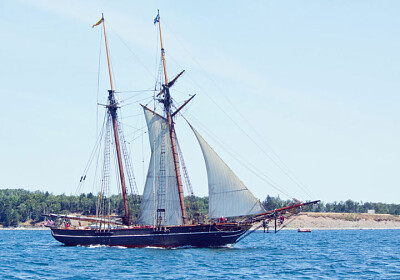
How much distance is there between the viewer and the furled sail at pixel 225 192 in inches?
2395

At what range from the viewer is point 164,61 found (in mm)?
71188

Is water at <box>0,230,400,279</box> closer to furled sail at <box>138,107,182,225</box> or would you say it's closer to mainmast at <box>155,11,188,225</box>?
furled sail at <box>138,107,182,225</box>

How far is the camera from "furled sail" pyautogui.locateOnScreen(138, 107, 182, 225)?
221 feet

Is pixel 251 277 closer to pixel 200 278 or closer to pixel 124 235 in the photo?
pixel 200 278

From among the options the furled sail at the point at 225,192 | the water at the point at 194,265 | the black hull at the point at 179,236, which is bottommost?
the water at the point at 194,265

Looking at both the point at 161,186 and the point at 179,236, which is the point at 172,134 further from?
the point at 179,236

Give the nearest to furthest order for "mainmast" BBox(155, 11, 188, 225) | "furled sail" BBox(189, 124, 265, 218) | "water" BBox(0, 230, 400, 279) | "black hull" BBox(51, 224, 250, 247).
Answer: "water" BBox(0, 230, 400, 279)
"furled sail" BBox(189, 124, 265, 218)
"black hull" BBox(51, 224, 250, 247)
"mainmast" BBox(155, 11, 188, 225)

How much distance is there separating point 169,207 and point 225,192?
942 cm

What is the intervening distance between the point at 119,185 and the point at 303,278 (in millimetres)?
40428

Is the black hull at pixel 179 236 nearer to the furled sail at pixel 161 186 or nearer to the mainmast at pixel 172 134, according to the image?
the furled sail at pixel 161 186

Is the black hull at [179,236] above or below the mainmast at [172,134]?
below

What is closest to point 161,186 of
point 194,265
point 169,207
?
point 169,207

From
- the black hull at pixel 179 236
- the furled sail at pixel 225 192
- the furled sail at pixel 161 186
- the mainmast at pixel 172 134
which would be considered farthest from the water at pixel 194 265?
the mainmast at pixel 172 134

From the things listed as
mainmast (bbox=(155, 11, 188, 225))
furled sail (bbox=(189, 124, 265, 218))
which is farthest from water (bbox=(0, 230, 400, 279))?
mainmast (bbox=(155, 11, 188, 225))
